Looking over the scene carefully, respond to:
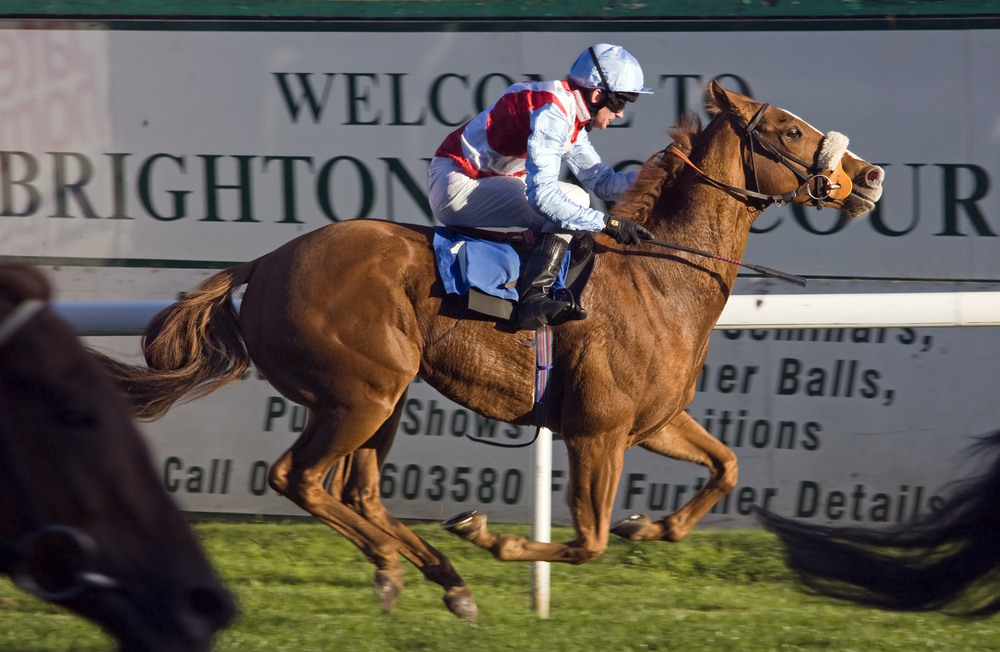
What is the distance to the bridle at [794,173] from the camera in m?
3.79

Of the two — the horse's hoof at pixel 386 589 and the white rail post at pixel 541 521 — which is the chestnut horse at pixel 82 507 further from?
the white rail post at pixel 541 521

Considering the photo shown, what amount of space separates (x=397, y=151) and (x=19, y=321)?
148 inches

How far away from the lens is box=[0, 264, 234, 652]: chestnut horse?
1.48 meters

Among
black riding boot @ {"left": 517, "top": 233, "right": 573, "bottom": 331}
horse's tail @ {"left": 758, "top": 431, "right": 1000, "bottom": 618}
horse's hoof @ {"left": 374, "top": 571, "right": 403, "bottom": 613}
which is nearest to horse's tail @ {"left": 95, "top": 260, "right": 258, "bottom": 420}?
horse's hoof @ {"left": 374, "top": 571, "right": 403, "bottom": 613}

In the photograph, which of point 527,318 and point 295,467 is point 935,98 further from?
point 295,467

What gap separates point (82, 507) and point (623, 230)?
2.46m

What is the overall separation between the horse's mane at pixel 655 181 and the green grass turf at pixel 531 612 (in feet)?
4.44

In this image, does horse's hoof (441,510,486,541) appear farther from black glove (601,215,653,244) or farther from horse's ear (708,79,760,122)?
horse's ear (708,79,760,122)

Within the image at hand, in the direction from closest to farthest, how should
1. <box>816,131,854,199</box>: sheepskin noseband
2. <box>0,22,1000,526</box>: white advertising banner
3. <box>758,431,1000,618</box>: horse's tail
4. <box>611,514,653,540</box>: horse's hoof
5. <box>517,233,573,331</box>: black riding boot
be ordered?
1. <box>758,431,1000,618</box>: horse's tail
2. <box>517,233,573,331</box>: black riding boot
3. <box>816,131,854,199</box>: sheepskin noseband
4. <box>611,514,653,540</box>: horse's hoof
5. <box>0,22,1000,526</box>: white advertising banner

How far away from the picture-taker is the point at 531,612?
399cm

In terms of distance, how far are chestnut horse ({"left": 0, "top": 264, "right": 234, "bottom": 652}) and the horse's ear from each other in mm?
2782

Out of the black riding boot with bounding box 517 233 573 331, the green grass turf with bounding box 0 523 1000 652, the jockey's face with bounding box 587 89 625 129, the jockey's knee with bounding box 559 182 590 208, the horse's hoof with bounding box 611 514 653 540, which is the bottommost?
the green grass turf with bounding box 0 523 1000 652

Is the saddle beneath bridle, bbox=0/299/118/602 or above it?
above

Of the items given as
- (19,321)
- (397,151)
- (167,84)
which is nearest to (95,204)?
(167,84)
